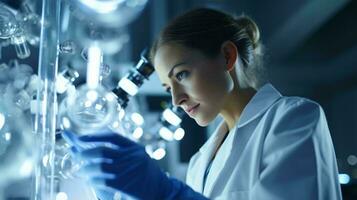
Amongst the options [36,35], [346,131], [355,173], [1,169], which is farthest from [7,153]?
[346,131]

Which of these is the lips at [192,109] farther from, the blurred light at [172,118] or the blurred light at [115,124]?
the blurred light at [172,118]

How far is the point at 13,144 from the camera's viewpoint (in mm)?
1499

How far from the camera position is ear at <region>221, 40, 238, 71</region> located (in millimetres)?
1388

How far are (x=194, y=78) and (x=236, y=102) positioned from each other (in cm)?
22

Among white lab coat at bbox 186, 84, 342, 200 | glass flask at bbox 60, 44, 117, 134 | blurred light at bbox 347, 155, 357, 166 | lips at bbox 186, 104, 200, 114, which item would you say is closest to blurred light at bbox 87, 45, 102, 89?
glass flask at bbox 60, 44, 117, 134

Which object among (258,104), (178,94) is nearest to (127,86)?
(178,94)

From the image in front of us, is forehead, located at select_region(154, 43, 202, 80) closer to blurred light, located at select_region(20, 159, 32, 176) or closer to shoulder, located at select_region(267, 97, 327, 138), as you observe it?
shoulder, located at select_region(267, 97, 327, 138)

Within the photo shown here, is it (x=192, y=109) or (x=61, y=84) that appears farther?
(x=192, y=109)

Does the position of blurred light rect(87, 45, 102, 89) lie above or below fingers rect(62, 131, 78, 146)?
above

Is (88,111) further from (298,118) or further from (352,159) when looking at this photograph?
A: (352,159)

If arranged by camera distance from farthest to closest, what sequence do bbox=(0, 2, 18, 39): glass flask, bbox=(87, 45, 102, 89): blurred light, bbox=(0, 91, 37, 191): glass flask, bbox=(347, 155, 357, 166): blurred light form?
bbox=(347, 155, 357, 166): blurred light → bbox=(0, 91, 37, 191): glass flask → bbox=(0, 2, 18, 39): glass flask → bbox=(87, 45, 102, 89): blurred light

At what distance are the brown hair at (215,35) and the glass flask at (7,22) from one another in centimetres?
42

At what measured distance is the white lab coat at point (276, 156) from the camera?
3.73ft

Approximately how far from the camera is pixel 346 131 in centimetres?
435
